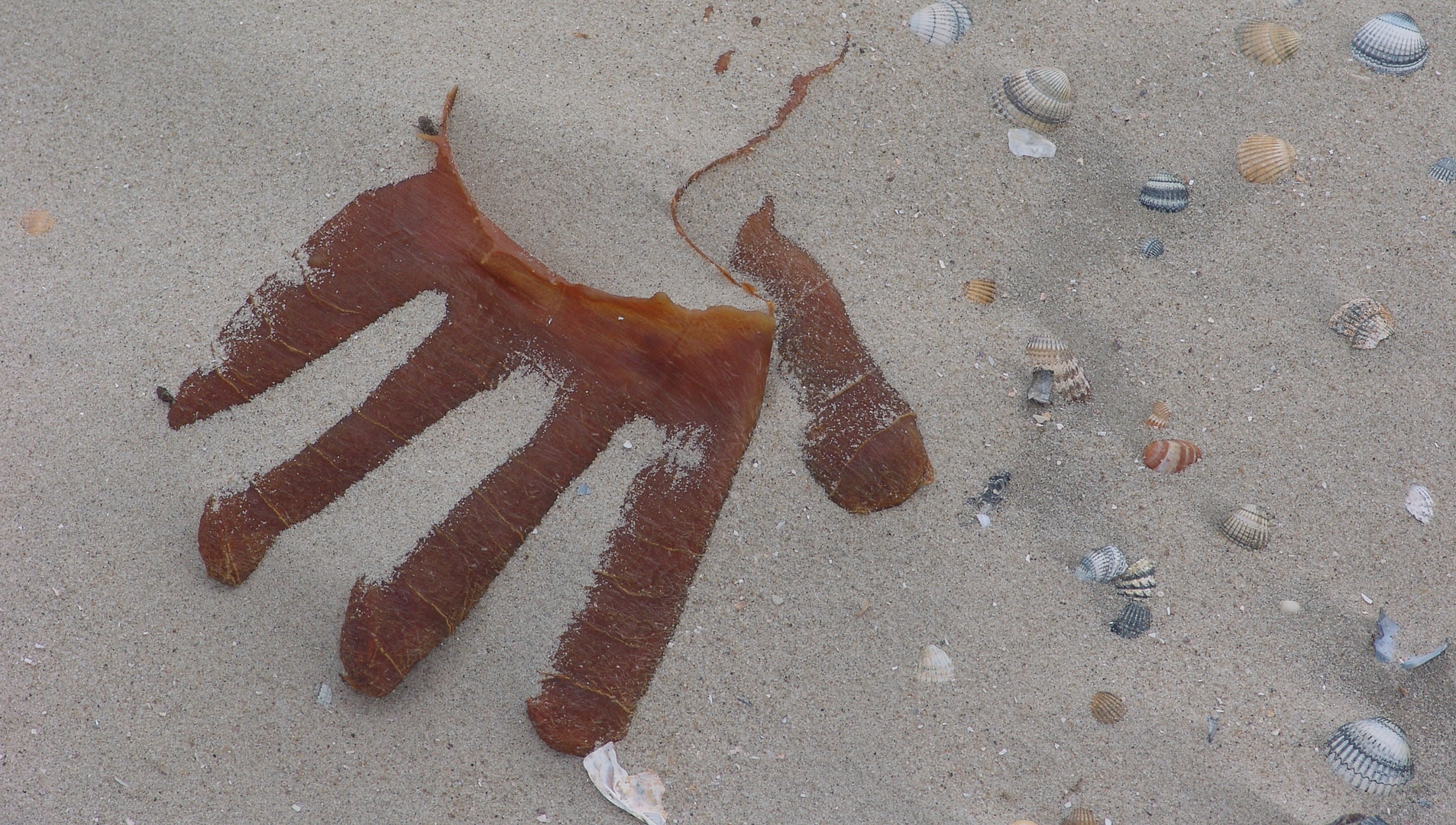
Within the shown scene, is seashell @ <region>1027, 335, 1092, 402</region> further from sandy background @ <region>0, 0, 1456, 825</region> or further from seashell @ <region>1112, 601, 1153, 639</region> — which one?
seashell @ <region>1112, 601, 1153, 639</region>

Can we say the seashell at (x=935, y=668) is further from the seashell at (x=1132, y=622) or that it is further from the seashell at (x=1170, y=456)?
the seashell at (x=1170, y=456)

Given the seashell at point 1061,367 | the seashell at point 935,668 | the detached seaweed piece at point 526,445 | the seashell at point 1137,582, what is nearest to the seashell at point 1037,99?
the seashell at point 1061,367

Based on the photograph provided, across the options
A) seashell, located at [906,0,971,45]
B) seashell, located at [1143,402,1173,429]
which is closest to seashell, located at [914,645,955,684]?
seashell, located at [1143,402,1173,429]

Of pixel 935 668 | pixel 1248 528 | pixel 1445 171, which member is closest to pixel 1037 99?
pixel 1445 171

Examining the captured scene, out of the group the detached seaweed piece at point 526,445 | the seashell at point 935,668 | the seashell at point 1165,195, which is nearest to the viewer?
the detached seaweed piece at point 526,445

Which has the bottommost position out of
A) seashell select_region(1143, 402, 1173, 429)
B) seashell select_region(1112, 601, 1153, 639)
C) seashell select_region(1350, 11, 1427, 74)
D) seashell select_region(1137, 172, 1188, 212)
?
seashell select_region(1112, 601, 1153, 639)

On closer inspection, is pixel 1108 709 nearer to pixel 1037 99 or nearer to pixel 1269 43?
pixel 1037 99

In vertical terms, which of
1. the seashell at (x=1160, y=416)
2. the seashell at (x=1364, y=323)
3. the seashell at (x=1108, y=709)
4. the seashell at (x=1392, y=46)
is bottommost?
the seashell at (x=1108, y=709)
